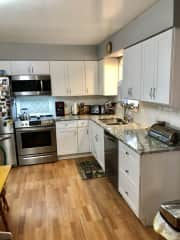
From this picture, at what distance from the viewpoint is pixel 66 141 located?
4145mm

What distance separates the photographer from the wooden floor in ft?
6.91

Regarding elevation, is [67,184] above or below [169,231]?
below

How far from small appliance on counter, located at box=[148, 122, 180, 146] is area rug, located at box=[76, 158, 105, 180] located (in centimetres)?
138

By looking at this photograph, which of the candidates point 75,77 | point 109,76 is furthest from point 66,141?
point 109,76

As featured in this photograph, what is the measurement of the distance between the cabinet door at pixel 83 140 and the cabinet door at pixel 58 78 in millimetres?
929

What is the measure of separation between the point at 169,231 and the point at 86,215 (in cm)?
111

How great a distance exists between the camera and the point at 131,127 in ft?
10.4

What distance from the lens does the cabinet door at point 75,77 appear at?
4277 mm

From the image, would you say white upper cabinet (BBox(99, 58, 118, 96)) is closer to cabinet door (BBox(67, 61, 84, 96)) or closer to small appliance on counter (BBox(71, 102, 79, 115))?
cabinet door (BBox(67, 61, 84, 96))

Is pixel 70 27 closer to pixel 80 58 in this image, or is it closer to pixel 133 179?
pixel 80 58

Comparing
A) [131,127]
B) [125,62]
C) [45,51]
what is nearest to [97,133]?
[131,127]

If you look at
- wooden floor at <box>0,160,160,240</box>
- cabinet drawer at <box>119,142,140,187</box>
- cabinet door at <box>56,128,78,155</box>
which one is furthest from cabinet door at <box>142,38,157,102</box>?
cabinet door at <box>56,128,78,155</box>

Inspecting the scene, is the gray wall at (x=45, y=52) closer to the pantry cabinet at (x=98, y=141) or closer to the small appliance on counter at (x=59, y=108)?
the small appliance on counter at (x=59, y=108)

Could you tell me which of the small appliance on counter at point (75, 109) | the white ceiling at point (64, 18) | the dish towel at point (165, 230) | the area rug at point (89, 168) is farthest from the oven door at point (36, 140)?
the dish towel at point (165, 230)
